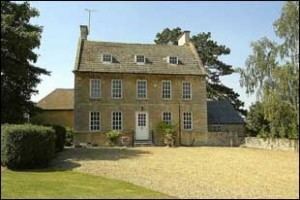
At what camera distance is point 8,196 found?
41.7ft

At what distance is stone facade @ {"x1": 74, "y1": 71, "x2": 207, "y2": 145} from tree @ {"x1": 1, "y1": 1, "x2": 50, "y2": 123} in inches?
340

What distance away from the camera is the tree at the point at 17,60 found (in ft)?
78.8

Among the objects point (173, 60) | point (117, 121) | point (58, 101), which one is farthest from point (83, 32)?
point (58, 101)

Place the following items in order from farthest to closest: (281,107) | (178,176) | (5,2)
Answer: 1. (281,107)
2. (5,2)
3. (178,176)

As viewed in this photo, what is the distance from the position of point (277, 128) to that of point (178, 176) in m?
17.8

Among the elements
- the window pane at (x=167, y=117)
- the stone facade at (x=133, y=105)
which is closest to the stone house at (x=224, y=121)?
the stone facade at (x=133, y=105)

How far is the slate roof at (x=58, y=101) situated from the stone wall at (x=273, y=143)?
18575 mm

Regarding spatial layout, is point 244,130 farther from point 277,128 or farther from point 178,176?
point 178,176

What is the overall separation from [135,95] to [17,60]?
1310 cm

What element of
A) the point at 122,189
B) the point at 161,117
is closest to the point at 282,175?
the point at 122,189

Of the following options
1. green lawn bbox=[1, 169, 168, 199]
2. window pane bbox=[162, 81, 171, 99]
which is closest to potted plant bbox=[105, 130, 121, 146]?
window pane bbox=[162, 81, 171, 99]

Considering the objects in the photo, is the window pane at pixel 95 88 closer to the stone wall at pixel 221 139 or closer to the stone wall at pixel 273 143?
the stone wall at pixel 221 139

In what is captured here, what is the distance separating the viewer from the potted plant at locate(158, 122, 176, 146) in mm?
35344

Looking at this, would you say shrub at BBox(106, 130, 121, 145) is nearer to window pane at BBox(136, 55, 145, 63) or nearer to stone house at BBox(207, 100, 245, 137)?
window pane at BBox(136, 55, 145, 63)
